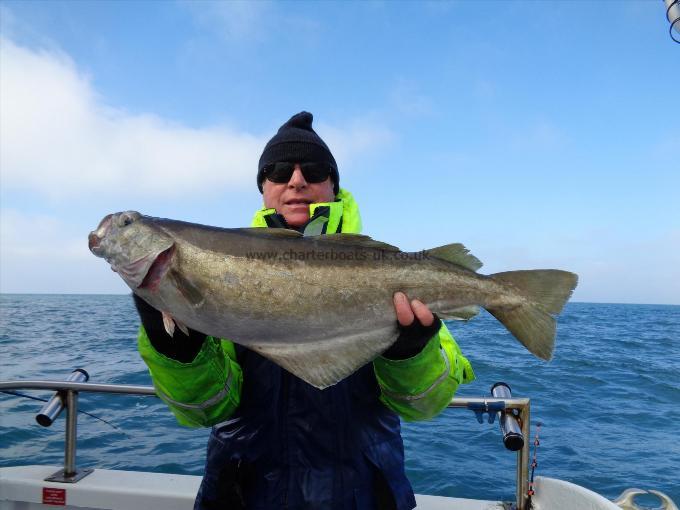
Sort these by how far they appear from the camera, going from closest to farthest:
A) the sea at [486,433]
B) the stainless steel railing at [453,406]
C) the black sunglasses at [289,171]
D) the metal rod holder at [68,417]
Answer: the black sunglasses at [289,171] → the stainless steel railing at [453,406] → the metal rod holder at [68,417] → the sea at [486,433]

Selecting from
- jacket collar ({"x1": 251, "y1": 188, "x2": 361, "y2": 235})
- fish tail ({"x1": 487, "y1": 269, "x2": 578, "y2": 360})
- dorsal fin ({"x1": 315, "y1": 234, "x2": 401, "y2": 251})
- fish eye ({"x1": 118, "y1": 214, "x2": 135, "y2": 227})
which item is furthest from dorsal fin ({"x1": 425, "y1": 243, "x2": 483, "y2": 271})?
fish eye ({"x1": 118, "y1": 214, "x2": 135, "y2": 227})

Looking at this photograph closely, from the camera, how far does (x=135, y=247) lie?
2.74m

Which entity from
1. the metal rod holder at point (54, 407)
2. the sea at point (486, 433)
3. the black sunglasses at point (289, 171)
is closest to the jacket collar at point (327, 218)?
the black sunglasses at point (289, 171)

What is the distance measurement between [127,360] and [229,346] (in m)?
17.9

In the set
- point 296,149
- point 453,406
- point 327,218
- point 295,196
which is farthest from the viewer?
point 453,406

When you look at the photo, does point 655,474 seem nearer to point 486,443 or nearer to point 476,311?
point 486,443

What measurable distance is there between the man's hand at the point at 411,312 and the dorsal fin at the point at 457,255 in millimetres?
389

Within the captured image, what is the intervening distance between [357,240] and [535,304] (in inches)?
48.9

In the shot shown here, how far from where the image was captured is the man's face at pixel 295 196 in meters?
3.74

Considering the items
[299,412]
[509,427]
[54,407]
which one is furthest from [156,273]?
[509,427]

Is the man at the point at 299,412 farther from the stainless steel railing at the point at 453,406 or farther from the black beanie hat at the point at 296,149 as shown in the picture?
the black beanie hat at the point at 296,149

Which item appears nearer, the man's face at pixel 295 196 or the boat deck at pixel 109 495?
the man's face at pixel 295 196

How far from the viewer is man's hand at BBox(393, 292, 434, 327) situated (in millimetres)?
2836

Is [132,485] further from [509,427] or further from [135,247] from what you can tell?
[509,427]
